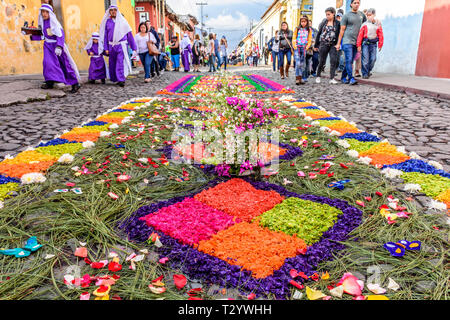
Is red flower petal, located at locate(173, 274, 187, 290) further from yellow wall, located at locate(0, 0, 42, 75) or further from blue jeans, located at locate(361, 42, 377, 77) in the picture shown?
blue jeans, located at locate(361, 42, 377, 77)

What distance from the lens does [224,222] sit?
2.07 meters

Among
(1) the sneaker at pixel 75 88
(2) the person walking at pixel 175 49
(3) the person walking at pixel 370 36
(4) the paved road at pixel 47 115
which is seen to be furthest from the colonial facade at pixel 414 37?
(1) the sneaker at pixel 75 88

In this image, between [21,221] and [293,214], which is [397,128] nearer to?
[293,214]

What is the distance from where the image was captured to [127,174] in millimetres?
2885

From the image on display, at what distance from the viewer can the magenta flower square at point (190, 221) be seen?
192 cm

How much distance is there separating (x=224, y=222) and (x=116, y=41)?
344 inches

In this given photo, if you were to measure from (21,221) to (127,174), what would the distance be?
37.8 inches

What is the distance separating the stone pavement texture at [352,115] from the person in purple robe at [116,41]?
5.01ft

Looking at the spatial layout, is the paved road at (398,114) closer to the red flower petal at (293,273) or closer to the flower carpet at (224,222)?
the flower carpet at (224,222)

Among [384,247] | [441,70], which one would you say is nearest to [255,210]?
[384,247]

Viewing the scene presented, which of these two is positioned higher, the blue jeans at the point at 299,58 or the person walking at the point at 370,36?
the person walking at the point at 370,36

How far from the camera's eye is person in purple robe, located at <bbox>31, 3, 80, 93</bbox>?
24.0 ft

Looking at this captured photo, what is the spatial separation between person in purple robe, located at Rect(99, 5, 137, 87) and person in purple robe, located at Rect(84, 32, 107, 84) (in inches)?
16.6

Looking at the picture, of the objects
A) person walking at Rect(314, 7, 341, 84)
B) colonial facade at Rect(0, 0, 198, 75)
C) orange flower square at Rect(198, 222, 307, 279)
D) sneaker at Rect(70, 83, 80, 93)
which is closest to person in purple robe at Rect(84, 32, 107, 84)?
colonial facade at Rect(0, 0, 198, 75)
